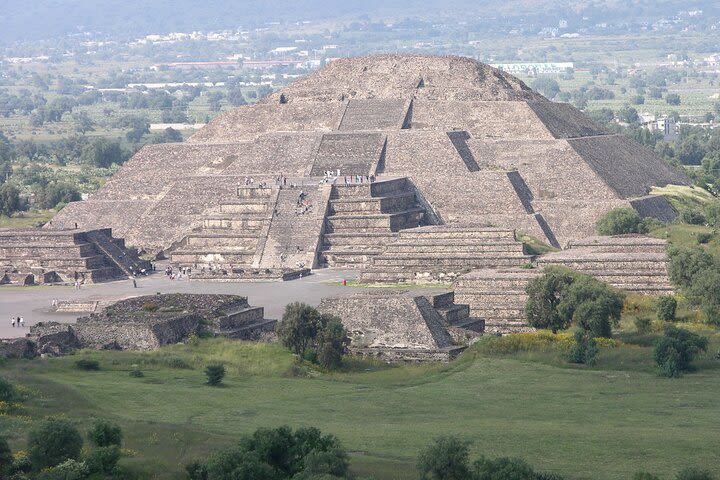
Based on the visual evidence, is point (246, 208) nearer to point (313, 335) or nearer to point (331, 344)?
point (313, 335)

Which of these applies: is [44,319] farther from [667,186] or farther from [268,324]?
[667,186]

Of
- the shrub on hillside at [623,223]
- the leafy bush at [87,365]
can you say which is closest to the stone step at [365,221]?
the shrub on hillside at [623,223]

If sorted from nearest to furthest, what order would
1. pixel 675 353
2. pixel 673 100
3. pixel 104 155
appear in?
pixel 675 353, pixel 104 155, pixel 673 100

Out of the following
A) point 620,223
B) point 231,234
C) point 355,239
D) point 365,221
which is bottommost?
point 355,239

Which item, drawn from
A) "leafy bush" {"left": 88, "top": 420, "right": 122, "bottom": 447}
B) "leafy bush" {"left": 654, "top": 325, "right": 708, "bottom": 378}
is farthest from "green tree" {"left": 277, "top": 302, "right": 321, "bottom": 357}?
"leafy bush" {"left": 88, "top": 420, "right": 122, "bottom": 447}

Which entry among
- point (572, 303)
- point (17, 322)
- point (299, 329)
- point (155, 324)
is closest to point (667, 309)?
point (572, 303)

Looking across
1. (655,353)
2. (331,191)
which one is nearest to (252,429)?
(655,353)
